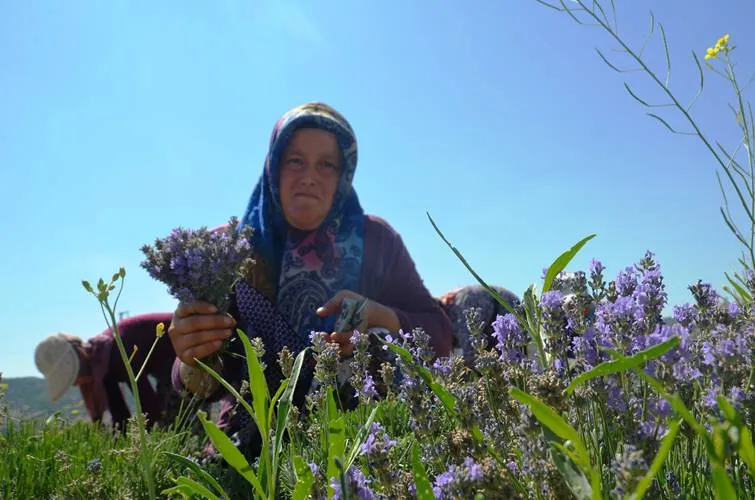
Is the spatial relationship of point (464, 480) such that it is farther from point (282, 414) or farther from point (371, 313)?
point (371, 313)

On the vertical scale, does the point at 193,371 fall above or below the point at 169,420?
above

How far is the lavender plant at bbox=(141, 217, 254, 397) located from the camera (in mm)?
2117

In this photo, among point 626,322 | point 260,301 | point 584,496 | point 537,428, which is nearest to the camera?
point 584,496

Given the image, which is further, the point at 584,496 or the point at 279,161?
the point at 279,161

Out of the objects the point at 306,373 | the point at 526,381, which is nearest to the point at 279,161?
the point at 306,373

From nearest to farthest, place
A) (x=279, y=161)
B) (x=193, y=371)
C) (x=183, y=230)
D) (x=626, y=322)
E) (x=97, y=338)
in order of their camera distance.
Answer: (x=626, y=322) → (x=183, y=230) → (x=193, y=371) → (x=279, y=161) → (x=97, y=338)

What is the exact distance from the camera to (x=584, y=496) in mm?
571

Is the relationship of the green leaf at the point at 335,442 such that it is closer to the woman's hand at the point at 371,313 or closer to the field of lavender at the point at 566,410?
the field of lavender at the point at 566,410

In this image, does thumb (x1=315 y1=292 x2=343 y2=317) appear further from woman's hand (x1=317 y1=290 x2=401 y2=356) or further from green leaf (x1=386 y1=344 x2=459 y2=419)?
green leaf (x1=386 y1=344 x2=459 y2=419)

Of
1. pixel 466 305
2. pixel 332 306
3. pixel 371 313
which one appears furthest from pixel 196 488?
pixel 466 305

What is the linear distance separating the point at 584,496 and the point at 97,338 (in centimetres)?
484

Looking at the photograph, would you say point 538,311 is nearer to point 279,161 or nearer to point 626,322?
point 626,322

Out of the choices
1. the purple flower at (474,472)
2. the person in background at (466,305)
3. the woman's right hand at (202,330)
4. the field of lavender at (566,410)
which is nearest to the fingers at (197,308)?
the woman's right hand at (202,330)

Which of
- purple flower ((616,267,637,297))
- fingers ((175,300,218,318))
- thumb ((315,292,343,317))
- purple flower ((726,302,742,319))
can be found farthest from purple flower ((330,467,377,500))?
thumb ((315,292,343,317))
